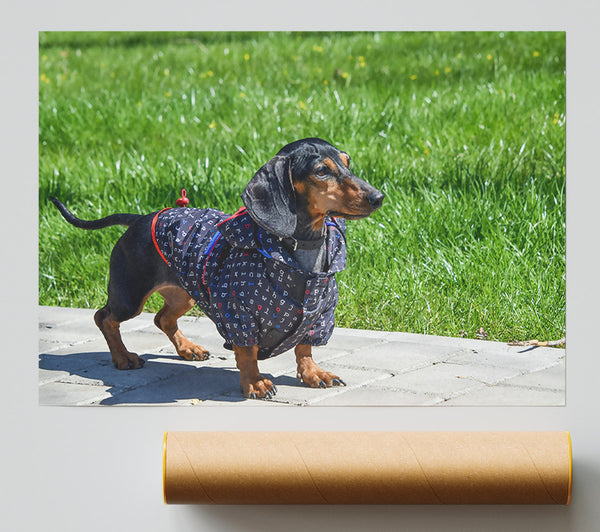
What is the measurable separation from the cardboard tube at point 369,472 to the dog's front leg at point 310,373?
0.66 feet

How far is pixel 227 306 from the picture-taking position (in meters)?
2.40

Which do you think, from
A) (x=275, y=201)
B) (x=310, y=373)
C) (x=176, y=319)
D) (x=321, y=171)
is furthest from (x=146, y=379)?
(x=321, y=171)

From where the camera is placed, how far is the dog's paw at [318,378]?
2523 millimetres

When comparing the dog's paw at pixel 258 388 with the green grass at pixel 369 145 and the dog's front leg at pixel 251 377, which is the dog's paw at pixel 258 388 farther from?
the green grass at pixel 369 145

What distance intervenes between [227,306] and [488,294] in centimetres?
71

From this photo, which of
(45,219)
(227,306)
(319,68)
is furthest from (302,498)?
(319,68)

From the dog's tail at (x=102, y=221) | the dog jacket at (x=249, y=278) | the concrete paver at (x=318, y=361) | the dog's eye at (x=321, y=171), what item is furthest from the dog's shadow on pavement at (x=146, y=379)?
the dog's eye at (x=321, y=171)

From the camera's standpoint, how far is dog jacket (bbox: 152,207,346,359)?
235 cm

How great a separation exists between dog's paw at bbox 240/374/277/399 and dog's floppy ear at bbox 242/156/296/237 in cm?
41

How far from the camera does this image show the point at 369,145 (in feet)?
8.95

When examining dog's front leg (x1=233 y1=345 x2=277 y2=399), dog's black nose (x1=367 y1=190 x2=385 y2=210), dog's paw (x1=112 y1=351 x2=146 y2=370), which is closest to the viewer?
dog's black nose (x1=367 y1=190 x2=385 y2=210)

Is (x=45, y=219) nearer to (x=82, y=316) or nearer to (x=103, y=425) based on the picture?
(x=82, y=316)

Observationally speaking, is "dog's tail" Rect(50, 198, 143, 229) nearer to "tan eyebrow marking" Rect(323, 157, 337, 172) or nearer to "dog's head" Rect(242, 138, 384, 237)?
"dog's head" Rect(242, 138, 384, 237)

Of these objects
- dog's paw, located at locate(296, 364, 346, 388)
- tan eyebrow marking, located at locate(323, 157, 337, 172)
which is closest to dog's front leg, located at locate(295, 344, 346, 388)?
dog's paw, located at locate(296, 364, 346, 388)
